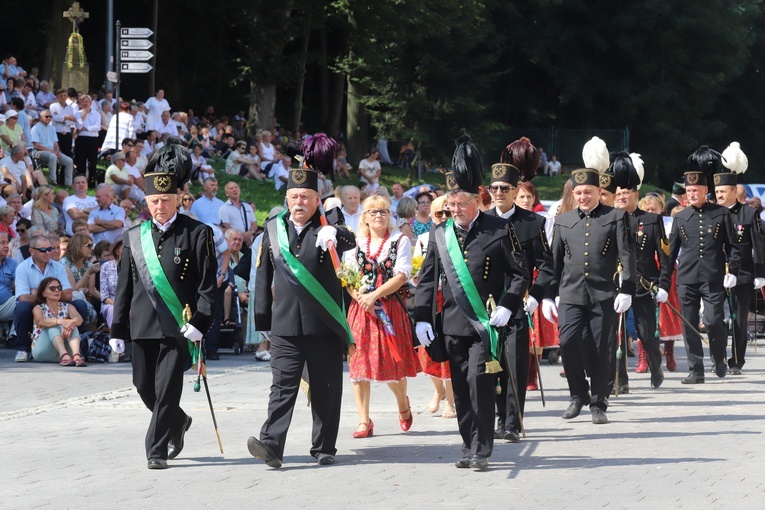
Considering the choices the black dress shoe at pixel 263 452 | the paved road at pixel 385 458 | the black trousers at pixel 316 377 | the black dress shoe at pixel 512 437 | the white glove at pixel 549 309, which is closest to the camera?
the paved road at pixel 385 458

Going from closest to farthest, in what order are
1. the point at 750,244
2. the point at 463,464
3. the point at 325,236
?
the point at 463,464 → the point at 325,236 → the point at 750,244

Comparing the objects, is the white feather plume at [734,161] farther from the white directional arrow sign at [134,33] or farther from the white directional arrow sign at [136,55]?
the white directional arrow sign at [134,33]

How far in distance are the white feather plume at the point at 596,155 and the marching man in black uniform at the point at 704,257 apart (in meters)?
2.81

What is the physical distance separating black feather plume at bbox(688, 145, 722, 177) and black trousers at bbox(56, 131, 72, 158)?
1234 cm

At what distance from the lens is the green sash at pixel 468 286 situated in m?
9.20

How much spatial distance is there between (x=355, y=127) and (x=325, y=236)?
34542 mm

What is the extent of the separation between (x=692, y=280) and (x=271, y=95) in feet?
83.3

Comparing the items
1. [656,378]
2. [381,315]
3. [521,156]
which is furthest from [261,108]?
[381,315]

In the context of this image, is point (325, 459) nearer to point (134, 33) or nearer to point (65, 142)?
point (134, 33)

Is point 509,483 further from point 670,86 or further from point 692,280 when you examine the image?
point 670,86

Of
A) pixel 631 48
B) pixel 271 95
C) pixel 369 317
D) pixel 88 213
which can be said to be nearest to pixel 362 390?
pixel 369 317

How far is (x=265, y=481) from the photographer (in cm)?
849

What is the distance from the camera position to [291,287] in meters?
9.31

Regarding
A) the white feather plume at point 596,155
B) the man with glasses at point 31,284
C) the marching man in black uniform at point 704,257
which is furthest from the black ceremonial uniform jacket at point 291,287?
the man with glasses at point 31,284
